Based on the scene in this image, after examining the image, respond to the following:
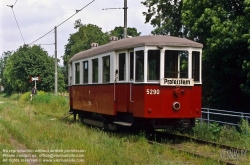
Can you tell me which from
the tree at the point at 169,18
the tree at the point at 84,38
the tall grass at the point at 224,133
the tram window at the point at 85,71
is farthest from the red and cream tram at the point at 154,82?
the tree at the point at 84,38

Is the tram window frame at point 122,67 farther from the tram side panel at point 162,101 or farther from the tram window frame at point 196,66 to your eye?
the tram window frame at point 196,66

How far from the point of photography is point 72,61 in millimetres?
19406

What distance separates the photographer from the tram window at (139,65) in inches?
500

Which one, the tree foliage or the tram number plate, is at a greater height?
the tree foliage

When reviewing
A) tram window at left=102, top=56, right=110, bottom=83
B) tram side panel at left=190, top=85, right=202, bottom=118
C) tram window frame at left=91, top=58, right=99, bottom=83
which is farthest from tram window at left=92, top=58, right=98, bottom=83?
tram side panel at left=190, top=85, right=202, bottom=118

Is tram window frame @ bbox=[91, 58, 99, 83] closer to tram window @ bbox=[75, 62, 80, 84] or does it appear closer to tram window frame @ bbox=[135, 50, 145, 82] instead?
tram window @ bbox=[75, 62, 80, 84]

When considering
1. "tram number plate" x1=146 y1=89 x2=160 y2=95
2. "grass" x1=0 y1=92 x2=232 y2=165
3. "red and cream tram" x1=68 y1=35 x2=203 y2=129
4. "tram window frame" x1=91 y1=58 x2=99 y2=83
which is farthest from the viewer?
"tram window frame" x1=91 y1=58 x2=99 y2=83

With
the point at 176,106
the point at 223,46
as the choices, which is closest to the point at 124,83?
the point at 176,106

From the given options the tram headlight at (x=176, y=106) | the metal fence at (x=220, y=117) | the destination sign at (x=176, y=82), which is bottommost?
the metal fence at (x=220, y=117)

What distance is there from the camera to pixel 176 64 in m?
12.8

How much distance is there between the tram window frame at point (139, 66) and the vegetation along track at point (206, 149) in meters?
1.92

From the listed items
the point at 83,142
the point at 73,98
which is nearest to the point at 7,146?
the point at 83,142

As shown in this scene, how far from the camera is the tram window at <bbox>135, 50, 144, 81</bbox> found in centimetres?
1270

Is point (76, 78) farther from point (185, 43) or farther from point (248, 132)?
point (248, 132)
